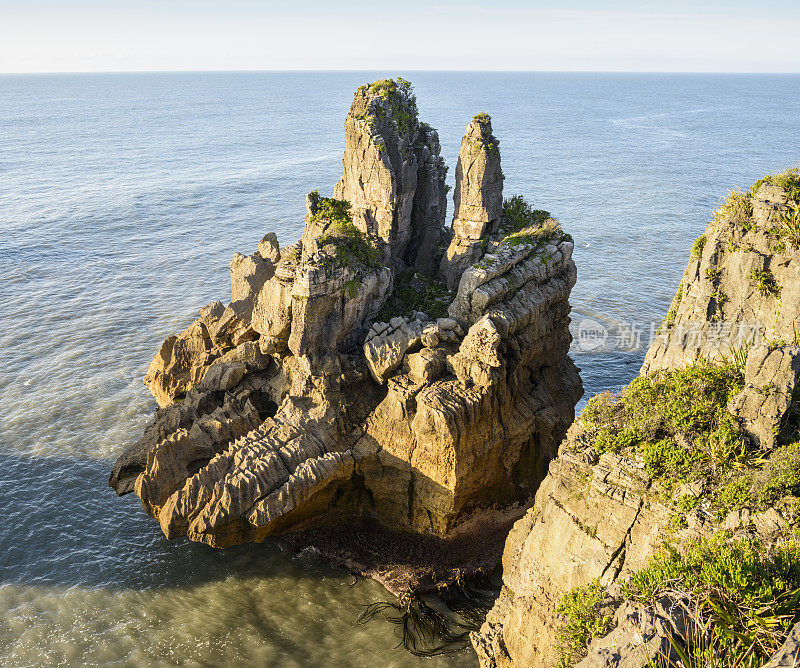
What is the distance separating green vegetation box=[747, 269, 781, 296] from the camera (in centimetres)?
2009

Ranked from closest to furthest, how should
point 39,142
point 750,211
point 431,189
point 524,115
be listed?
point 750,211 → point 431,189 → point 39,142 → point 524,115

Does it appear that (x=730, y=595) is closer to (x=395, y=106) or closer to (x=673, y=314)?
(x=673, y=314)

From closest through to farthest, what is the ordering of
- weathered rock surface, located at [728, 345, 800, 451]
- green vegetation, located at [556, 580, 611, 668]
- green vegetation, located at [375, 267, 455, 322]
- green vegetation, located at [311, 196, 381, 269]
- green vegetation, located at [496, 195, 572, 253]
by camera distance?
green vegetation, located at [556, 580, 611, 668]
weathered rock surface, located at [728, 345, 800, 451]
green vegetation, located at [311, 196, 381, 269]
green vegetation, located at [375, 267, 455, 322]
green vegetation, located at [496, 195, 572, 253]

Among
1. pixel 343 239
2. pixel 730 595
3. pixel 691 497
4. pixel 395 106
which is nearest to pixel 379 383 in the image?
pixel 343 239

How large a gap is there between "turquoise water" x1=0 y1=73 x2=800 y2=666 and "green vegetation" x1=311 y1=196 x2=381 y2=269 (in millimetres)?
13060

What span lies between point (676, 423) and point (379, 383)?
1362 cm

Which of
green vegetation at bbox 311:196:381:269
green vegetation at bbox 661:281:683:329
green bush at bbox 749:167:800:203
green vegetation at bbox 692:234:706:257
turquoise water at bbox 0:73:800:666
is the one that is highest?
green bush at bbox 749:167:800:203

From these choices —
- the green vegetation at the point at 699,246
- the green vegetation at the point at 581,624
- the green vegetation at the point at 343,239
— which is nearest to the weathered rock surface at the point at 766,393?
the green vegetation at the point at 699,246

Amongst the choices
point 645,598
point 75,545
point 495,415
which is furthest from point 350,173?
point 645,598

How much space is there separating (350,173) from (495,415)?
45.2 feet

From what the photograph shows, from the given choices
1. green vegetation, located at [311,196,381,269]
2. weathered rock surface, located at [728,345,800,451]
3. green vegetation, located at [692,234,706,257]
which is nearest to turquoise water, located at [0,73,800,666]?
green vegetation, located at [311,196,381,269]

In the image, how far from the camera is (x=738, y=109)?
19425 centimetres

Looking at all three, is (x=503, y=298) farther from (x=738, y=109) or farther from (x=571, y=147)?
(x=738, y=109)

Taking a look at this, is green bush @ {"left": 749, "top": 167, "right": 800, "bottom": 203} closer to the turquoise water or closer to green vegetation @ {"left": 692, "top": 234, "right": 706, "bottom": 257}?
green vegetation @ {"left": 692, "top": 234, "right": 706, "bottom": 257}
